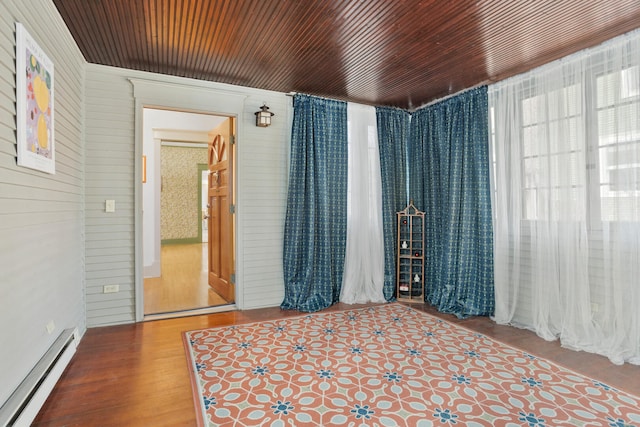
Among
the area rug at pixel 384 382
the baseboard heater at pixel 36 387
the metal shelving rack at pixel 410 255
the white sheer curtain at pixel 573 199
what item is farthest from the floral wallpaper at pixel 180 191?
the white sheer curtain at pixel 573 199

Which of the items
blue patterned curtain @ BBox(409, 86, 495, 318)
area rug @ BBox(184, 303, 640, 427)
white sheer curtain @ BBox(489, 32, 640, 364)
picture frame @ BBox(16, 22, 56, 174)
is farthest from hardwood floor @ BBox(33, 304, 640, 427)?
picture frame @ BBox(16, 22, 56, 174)

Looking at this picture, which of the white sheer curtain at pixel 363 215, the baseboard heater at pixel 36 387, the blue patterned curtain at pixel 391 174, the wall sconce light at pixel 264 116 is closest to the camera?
the baseboard heater at pixel 36 387

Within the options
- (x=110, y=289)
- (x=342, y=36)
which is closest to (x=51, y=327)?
(x=110, y=289)

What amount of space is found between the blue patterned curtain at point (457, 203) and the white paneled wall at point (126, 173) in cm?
217

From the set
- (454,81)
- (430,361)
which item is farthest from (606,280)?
(454,81)

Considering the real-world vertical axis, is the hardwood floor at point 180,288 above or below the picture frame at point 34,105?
below

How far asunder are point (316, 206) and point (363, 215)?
0.66 m

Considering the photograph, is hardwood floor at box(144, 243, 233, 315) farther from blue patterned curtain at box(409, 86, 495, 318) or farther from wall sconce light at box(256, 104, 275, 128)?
blue patterned curtain at box(409, 86, 495, 318)

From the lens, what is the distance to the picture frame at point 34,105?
1.81 metres

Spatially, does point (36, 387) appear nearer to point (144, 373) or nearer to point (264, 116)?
point (144, 373)

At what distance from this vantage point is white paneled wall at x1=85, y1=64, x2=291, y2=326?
335 cm

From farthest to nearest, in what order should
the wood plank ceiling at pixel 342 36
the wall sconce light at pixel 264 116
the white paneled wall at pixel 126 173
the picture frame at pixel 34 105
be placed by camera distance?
1. the wall sconce light at pixel 264 116
2. the white paneled wall at pixel 126 173
3. the wood plank ceiling at pixel 342 36
4. the picture frame at pixel 34 105

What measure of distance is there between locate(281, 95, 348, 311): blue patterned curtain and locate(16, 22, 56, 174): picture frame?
2.31 metres

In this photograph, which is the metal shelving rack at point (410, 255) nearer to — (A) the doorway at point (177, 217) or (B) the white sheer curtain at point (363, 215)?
(B) the white sheer curtain at point (363, 215)
